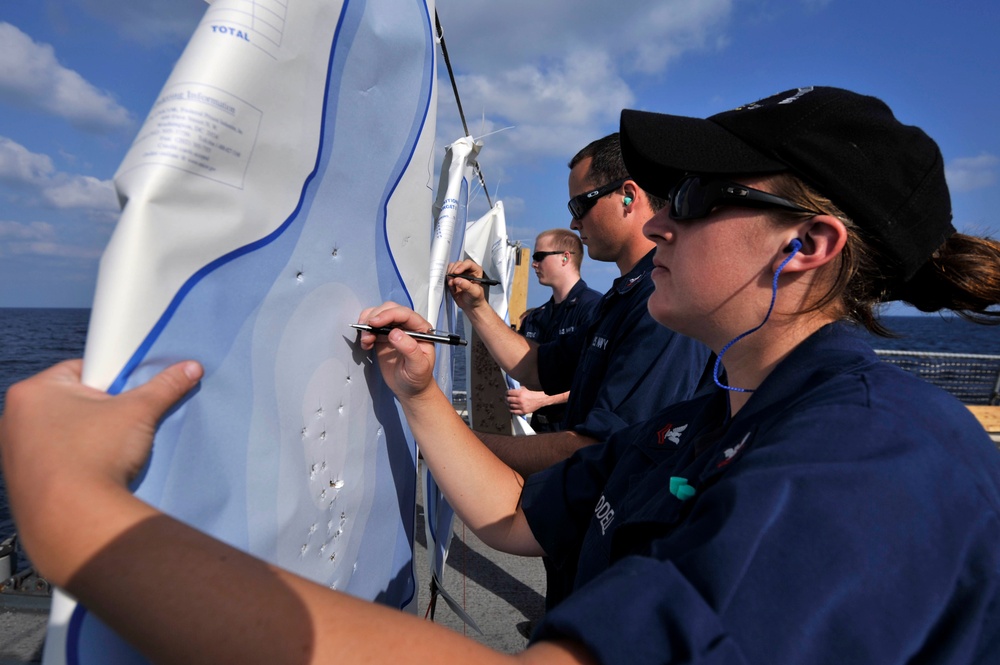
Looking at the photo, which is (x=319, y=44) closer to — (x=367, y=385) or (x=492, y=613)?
(x=367, y=385)

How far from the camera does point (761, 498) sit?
689mm

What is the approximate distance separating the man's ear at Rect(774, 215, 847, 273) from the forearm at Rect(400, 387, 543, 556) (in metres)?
0.86

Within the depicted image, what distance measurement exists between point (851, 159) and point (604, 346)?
4.55ft

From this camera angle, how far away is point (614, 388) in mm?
2078

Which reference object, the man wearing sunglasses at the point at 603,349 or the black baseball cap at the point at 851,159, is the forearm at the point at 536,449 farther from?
the black baseball cap at the point at 851,159

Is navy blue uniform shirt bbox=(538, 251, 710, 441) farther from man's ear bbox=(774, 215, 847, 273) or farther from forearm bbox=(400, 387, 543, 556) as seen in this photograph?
man's ear bbox=(774, 215, 847, 273)

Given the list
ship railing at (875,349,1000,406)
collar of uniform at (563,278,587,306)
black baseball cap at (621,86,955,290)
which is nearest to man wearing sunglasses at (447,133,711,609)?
black baseball cap at (621,86,955,290)

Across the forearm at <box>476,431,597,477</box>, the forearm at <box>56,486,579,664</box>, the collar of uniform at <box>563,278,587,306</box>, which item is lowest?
the forearm at <box>476,431,597,477</box>

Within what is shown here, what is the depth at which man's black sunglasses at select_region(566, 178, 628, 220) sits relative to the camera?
8.47ft

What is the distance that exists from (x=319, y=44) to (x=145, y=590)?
3.08ft

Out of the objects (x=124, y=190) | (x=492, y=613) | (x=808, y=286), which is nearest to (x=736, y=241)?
(x=808, y=286)

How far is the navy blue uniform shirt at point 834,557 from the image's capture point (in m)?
0.64

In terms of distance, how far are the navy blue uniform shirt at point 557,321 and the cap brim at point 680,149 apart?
268 centimetres

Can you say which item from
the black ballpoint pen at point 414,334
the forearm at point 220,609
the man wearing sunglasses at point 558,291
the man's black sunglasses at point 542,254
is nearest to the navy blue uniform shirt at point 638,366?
the black ballpoint pen at point 414,334
